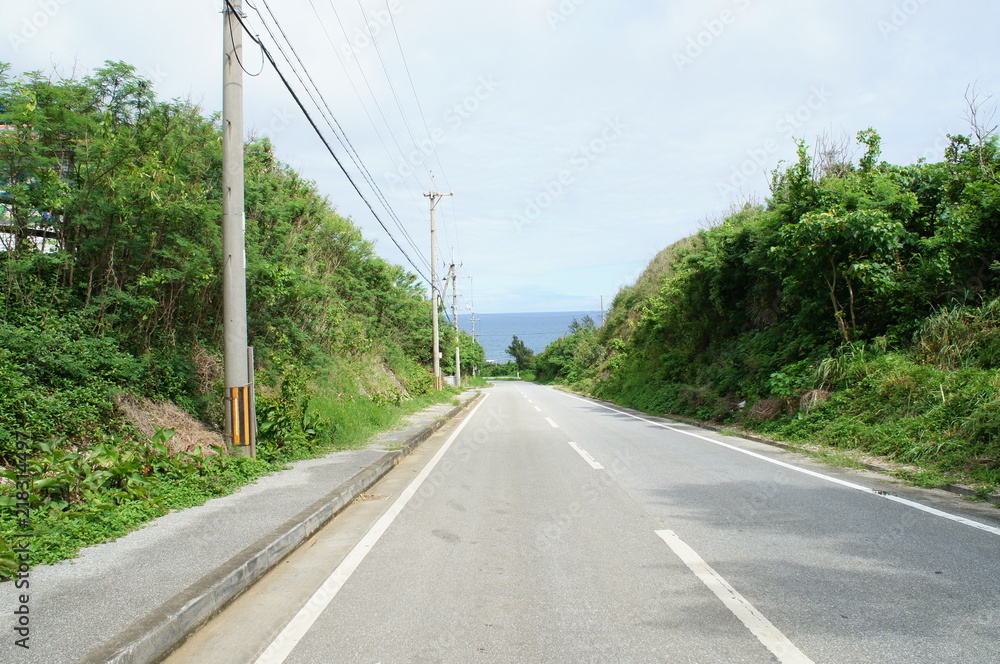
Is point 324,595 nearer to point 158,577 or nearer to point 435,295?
point 158,577

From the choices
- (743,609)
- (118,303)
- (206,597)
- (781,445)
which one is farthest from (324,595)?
(781,445)

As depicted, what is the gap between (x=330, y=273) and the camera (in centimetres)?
1923

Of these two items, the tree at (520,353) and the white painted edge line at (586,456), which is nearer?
the white painted edge line at (586,456)

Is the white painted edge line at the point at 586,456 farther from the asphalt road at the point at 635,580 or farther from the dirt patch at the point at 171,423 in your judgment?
the dirt patch at the point at 171,423

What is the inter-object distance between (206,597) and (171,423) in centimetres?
508

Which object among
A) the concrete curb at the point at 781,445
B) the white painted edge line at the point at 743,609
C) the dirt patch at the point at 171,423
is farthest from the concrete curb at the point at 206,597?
the concrete curb at the point at 781,445

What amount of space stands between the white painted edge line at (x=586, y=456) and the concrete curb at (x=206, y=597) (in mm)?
4156

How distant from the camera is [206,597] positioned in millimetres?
3826

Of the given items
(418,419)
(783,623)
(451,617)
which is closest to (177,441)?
(451,617)

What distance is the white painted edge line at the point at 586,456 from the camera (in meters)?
9.27

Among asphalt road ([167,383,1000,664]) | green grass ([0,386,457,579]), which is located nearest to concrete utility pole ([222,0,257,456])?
green grass ([0,386,457,579])

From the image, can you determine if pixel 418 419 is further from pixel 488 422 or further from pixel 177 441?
pixel 177 441

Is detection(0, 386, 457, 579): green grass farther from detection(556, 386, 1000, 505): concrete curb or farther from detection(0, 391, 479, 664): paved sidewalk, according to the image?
detection(556, 386, 1000, 505): concrete curb

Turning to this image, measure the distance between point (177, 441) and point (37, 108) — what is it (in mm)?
4348
